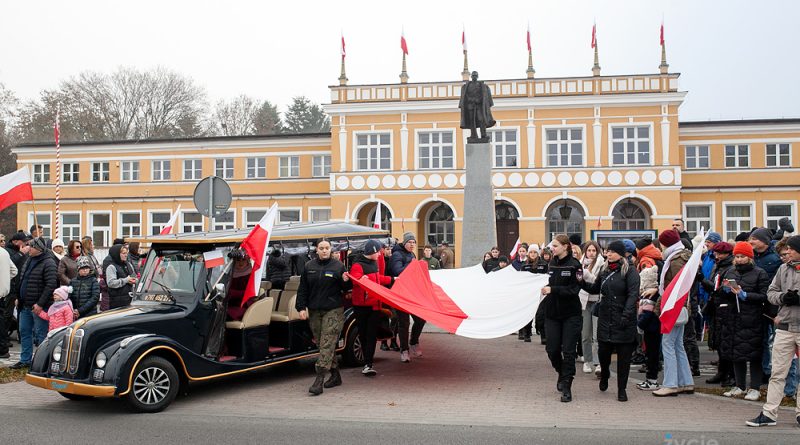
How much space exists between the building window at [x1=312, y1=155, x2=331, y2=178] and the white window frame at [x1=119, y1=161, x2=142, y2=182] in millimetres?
10726

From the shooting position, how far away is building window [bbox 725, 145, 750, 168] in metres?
37.3

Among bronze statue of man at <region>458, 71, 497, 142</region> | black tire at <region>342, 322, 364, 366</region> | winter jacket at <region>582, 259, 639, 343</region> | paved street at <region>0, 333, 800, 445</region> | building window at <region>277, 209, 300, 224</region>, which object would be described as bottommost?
paved street at <region>0, 333, 800, 445</region>

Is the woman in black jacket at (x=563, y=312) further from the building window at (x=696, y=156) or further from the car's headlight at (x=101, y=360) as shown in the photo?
the building window at (x=696, y=156)

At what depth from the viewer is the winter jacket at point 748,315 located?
320 inches

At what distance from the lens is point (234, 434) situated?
7070 mm

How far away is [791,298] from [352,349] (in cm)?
624

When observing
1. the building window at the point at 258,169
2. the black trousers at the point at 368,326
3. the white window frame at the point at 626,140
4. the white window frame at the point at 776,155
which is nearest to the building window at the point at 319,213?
the building window at the point at 258,169

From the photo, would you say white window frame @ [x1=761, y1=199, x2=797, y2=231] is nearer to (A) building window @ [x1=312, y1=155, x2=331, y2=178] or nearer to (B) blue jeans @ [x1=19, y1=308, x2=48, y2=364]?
(A) building window @ [x1=312, y1=155, x2=331, y2=178]

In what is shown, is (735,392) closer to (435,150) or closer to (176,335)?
(176,335)

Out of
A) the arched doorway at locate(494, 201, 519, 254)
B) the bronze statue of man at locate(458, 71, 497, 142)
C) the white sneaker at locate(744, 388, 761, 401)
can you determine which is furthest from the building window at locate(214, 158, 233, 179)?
the white sneaker at locate(744, 388, 761, 401)

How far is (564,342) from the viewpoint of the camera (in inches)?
341

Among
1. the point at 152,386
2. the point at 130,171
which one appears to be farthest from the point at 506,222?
the point at 152,386

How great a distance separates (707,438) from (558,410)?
1.73 meters

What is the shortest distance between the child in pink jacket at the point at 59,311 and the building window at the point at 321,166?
2966 cm
